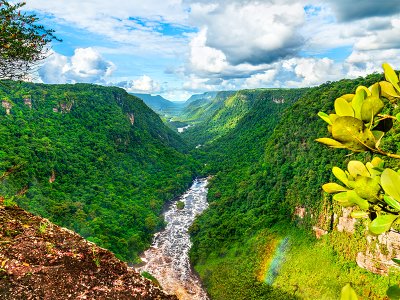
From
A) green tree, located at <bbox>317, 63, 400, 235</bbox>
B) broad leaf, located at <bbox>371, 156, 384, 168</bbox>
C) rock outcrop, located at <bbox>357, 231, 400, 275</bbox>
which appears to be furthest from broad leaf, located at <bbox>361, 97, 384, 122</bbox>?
rock outcrop, located at <bbox>357, 231, 400, 275</bbox>

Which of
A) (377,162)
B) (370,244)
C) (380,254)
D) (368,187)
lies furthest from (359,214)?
(370,244)

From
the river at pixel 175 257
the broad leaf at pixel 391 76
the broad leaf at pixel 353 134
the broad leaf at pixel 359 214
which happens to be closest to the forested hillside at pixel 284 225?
the river at pixel 175 257

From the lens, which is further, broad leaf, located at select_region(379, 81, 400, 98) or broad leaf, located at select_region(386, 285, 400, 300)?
broad leaf, located at select_region(379, 81, 400, 98)

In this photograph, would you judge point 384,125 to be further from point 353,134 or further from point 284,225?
point 284,225

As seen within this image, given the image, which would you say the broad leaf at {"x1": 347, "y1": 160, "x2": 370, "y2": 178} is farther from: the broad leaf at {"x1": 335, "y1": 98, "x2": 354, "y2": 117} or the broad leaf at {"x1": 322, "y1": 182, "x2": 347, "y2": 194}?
the broad leaf at {"x1": 335, "y1": 98, "x2": 354, "y2": 117}

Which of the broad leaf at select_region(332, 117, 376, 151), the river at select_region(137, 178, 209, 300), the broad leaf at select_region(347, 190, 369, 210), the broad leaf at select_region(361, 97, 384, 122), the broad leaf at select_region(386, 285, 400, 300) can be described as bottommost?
the river at select_region(137, 178, 209, 300)

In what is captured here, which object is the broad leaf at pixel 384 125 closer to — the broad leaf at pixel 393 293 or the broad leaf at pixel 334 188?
the broad leaf at pixel 334 188
